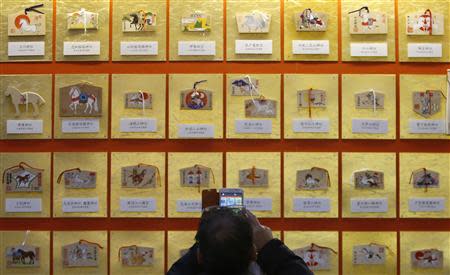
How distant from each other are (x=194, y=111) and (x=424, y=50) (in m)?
2.06

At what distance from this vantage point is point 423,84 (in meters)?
4.69

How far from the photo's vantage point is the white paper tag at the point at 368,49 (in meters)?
4.68

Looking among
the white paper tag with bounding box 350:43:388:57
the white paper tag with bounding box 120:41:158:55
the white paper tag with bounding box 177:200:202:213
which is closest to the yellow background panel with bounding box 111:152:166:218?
the white paper tag with bounding box 177:200:202:213

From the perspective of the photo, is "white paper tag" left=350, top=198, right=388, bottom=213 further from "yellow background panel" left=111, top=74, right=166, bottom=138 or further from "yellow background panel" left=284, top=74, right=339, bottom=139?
"yellow background panel" left=111, top=74, right=166, bottom=138

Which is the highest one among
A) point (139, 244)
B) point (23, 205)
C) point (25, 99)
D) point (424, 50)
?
point (424, 50)

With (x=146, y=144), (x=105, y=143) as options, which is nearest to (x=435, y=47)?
(x=146, y=144)

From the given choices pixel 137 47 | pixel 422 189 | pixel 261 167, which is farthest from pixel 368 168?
pixel 137 47

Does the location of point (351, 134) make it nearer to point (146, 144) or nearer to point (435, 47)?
point (435, 47)

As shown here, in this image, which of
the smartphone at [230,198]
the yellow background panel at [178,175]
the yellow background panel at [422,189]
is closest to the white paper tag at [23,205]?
the yellow background panel at [178,175]

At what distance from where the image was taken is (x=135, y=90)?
468 cm

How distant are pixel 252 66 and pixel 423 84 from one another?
1485mm

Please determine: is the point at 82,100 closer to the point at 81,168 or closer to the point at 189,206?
the point at 81,168

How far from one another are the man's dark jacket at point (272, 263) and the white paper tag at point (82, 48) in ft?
9.33

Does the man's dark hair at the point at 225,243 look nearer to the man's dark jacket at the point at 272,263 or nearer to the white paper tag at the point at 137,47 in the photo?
the man's dark jacket at the point at 272,263
